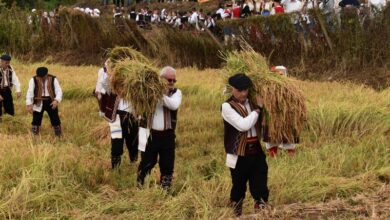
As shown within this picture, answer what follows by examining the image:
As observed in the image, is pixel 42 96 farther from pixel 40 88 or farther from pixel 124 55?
pixel 124 55

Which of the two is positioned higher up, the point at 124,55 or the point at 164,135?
the point at 124,55

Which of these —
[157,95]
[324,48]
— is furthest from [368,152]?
[324,48]

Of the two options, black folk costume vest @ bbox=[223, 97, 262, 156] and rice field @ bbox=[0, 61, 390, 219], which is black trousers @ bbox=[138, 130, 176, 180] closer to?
rice field @ bbox=[0, 61, 390, 219]

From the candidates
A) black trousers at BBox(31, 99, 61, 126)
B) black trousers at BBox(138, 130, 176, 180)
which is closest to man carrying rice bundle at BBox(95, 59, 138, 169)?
black trousers at BBox(138, 130, 176, 180)

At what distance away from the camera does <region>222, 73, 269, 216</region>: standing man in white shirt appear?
4.99 m

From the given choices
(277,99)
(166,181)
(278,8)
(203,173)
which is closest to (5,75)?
(203,173)

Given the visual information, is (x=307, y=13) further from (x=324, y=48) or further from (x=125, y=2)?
(x=125, y=2)

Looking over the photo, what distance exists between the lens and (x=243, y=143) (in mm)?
5066

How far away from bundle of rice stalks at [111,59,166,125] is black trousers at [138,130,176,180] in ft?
0.74

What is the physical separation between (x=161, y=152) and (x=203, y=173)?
1025 millimetres

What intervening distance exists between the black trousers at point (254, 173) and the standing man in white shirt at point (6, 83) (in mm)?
6015

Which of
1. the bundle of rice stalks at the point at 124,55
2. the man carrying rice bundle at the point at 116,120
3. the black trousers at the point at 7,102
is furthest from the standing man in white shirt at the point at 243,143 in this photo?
the black trousers at the point at 7,102

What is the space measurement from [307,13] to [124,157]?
7334mm

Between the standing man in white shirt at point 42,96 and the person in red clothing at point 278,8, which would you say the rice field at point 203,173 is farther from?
the person in red clothing at point 278,8
